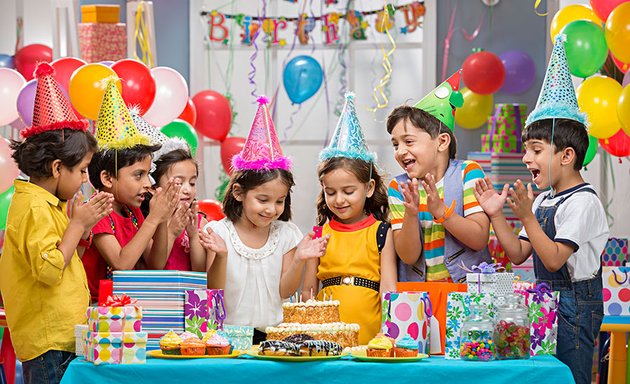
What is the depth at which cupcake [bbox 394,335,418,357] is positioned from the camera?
99.4 inches

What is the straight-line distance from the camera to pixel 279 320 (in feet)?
10.3

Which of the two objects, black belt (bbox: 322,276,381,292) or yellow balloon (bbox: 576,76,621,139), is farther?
yellow balloon (bbox: 576,76,621,139)

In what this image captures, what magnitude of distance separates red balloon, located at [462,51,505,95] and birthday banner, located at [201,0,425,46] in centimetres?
86

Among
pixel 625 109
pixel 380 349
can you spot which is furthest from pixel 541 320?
pixel 625 109

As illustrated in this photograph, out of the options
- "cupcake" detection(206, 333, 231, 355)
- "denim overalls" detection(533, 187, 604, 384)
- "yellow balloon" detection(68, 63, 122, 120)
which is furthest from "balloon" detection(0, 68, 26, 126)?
"denim overalls" detection(533, 187, 604, 384)

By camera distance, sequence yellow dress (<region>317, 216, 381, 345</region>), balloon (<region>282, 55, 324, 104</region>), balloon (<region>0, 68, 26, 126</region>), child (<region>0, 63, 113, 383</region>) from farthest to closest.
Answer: balloon (<region>282, 55, 324, 104</region>) < balloon (<region>0, 68, 26, 126</region>) < yellow dress (<region>317, 216, 381, 345</region>) < child (<region>0, 63, 113, 383</region>)

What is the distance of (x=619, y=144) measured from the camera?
4.70m

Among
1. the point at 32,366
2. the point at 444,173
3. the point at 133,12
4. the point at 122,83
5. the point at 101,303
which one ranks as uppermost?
the point at 133,12

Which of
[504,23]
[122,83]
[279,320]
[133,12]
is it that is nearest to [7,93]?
[122,83]

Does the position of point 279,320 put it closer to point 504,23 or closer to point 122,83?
point 122,83

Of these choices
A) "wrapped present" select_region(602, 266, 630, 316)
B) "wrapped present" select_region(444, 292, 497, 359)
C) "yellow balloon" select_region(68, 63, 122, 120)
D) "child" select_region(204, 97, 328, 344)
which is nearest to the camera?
"wrapped present" select_region(444, 292, 497, 359)

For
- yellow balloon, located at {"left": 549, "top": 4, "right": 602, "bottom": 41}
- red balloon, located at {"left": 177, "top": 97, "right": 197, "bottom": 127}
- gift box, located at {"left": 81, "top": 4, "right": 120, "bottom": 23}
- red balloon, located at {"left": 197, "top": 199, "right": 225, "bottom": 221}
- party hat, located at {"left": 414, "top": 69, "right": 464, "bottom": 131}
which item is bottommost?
red balloon, located at {"left": 197, "top": 199, "right": 225, "bottom": 221}

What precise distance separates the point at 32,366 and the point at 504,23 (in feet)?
17.7

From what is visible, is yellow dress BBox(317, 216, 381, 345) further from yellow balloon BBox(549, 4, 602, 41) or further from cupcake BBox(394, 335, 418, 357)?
yellow balloon BBox(549, 4, 602, 41)
